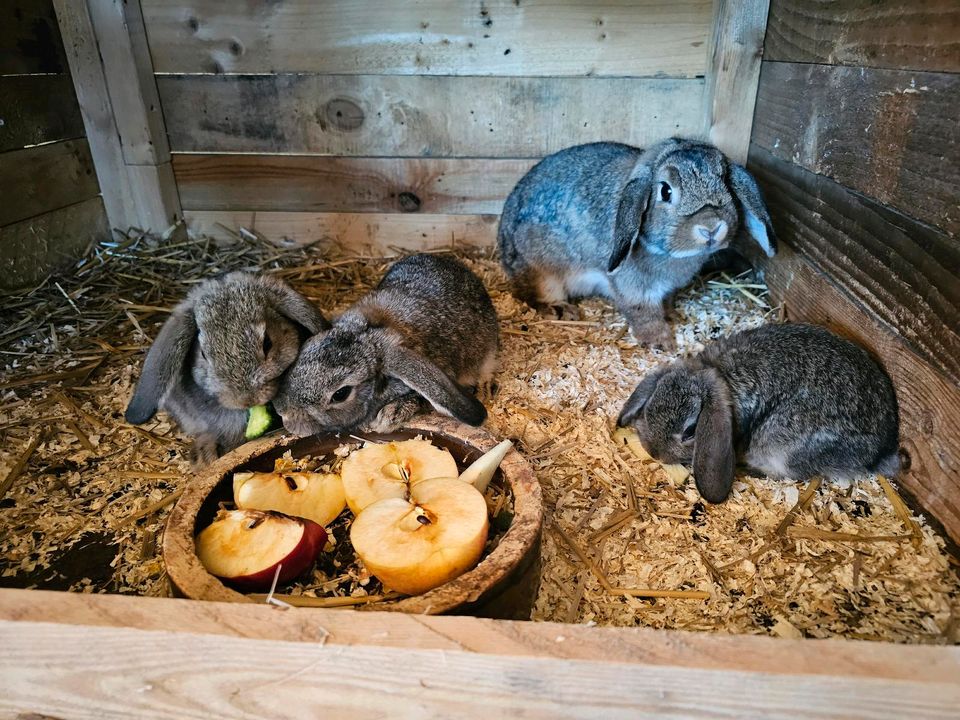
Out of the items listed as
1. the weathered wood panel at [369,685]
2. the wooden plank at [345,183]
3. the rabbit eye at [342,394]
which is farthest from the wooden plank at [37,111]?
the weathered wood panel at [369,685]

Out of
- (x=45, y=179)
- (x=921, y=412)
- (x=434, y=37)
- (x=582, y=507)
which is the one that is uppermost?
(x=434, y=37)

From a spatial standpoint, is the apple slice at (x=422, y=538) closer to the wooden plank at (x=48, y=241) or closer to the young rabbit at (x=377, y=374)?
the young rabbit at (x=377, y=374)

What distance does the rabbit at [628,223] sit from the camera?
377 centimetres

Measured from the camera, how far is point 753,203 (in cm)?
377

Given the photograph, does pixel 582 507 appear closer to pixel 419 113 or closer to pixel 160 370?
pixel 160 370

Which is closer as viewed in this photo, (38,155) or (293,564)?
(293,564)

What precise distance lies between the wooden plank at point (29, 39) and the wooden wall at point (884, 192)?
469 cm

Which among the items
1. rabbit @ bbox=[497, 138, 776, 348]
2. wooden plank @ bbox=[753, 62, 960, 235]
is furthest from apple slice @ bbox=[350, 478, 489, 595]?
rabbit @ bbox=[497, 138, 776, 348]

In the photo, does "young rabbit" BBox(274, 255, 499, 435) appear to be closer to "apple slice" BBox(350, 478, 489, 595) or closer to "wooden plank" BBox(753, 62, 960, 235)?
"apple slice" BBox(350, 478, 489, 595)

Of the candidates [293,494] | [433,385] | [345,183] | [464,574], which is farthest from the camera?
[345,183]

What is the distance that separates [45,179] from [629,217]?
12.7 feet

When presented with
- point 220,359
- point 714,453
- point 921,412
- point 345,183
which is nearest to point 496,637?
point 714,453

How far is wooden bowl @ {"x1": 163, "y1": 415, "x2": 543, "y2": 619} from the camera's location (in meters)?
1.92

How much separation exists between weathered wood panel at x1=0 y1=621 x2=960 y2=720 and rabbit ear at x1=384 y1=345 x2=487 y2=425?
4.34ft
